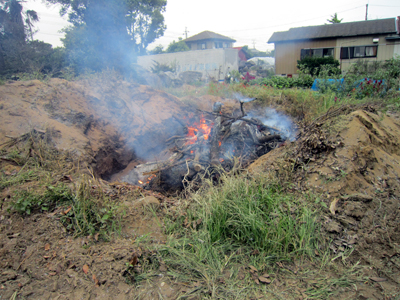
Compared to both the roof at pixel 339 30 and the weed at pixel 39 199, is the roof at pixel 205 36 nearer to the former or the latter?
the roof at pixel 339 30

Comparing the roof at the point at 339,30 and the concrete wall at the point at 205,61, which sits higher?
the roof at the point at 339,30

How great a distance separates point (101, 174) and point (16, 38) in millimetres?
13922

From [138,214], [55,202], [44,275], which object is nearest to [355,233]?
[138,214]

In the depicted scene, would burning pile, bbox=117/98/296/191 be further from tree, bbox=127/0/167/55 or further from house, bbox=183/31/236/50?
house, bbox=183/31/236/50

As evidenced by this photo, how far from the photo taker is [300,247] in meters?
2.59

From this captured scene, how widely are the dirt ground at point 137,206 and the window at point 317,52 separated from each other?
17.2 m

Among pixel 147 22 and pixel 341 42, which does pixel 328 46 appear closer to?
pixel 341 42

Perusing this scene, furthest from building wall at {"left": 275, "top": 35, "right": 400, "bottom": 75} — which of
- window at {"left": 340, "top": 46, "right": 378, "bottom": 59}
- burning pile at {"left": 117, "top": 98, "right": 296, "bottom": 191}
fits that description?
burning pile at {"left": 117, "top": 98, "right": 296, "bottom": 191}

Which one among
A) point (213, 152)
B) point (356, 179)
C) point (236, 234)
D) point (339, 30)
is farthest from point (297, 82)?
point (236, 234)

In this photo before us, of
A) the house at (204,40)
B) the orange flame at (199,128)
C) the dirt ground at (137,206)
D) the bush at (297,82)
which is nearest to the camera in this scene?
the dirt ground at (137,206)

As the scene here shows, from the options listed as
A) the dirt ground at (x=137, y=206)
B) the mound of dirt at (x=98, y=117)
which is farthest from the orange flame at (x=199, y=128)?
the dirt ground at (x=137, y=206)

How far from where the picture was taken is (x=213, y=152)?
5.27m

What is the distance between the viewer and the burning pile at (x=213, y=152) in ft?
17.0

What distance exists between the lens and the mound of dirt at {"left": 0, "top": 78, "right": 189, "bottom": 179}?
5016mm
